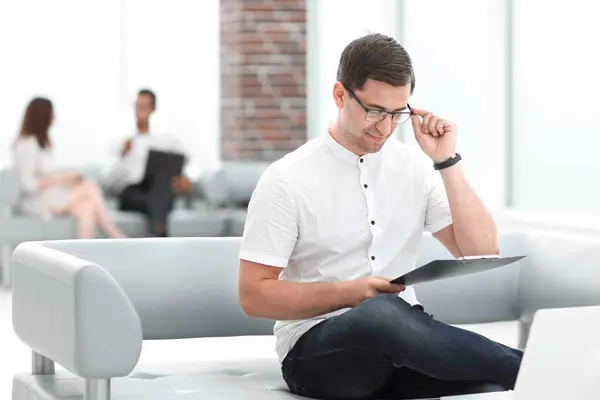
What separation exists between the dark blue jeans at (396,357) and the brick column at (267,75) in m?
7.04

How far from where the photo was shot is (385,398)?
2.79m

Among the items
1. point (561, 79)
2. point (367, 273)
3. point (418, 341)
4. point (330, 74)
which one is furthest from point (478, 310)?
point (330, 74)

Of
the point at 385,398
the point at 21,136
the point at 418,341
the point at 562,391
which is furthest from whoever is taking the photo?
the point at 21,136

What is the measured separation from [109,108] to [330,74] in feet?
7.11

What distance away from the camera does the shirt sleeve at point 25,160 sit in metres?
7.96

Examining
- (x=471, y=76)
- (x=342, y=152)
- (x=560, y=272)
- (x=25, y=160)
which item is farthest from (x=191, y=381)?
(x=471, y=76)

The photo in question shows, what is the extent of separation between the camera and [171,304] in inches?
→ 127

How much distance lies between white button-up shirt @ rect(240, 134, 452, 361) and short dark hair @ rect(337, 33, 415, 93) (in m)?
0.21

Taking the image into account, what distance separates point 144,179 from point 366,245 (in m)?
5.78

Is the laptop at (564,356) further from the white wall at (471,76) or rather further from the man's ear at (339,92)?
the white wall at (471,76)

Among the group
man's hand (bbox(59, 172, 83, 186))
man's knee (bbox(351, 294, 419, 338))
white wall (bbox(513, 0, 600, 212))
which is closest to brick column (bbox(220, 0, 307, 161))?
man's hand (bbox(59, 172, 83, 186))

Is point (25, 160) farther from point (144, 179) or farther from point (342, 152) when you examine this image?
point (342, 152)

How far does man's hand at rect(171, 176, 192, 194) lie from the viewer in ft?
27.9

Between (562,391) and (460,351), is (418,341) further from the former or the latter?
(562,391)
